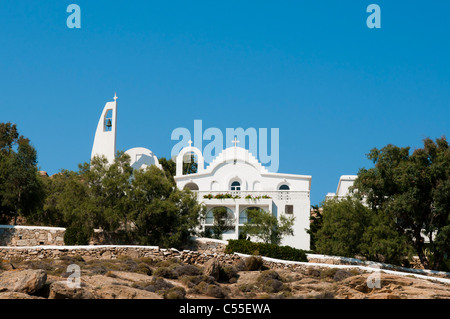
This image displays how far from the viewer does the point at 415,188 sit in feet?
113

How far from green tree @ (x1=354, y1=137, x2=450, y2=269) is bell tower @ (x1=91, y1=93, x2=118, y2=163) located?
66.4 ft

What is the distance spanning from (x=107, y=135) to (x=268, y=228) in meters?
16.2

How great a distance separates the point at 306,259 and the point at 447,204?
8.36 meters

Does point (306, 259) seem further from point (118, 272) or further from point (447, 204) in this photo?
point (118, 272)

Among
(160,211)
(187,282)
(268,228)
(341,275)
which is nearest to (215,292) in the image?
(187,282)

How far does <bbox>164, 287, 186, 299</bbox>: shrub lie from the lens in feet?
75.8

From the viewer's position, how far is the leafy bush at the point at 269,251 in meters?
34.2

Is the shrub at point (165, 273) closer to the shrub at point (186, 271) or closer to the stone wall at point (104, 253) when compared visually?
the shrub at point (186, 271)

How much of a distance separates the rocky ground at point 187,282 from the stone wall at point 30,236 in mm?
6180

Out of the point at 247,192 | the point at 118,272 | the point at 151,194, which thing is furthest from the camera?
the point at 247,192

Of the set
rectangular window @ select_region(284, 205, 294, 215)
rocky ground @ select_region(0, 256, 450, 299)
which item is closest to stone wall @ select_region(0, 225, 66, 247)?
rocky ground @ select_region(0, 256, 450, 299)

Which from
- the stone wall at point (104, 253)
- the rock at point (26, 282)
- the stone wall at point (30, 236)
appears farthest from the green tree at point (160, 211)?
the rock at point (26, 282)

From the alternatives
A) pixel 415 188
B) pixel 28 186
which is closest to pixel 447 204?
pixel 415 188

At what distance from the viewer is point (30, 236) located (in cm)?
3572
